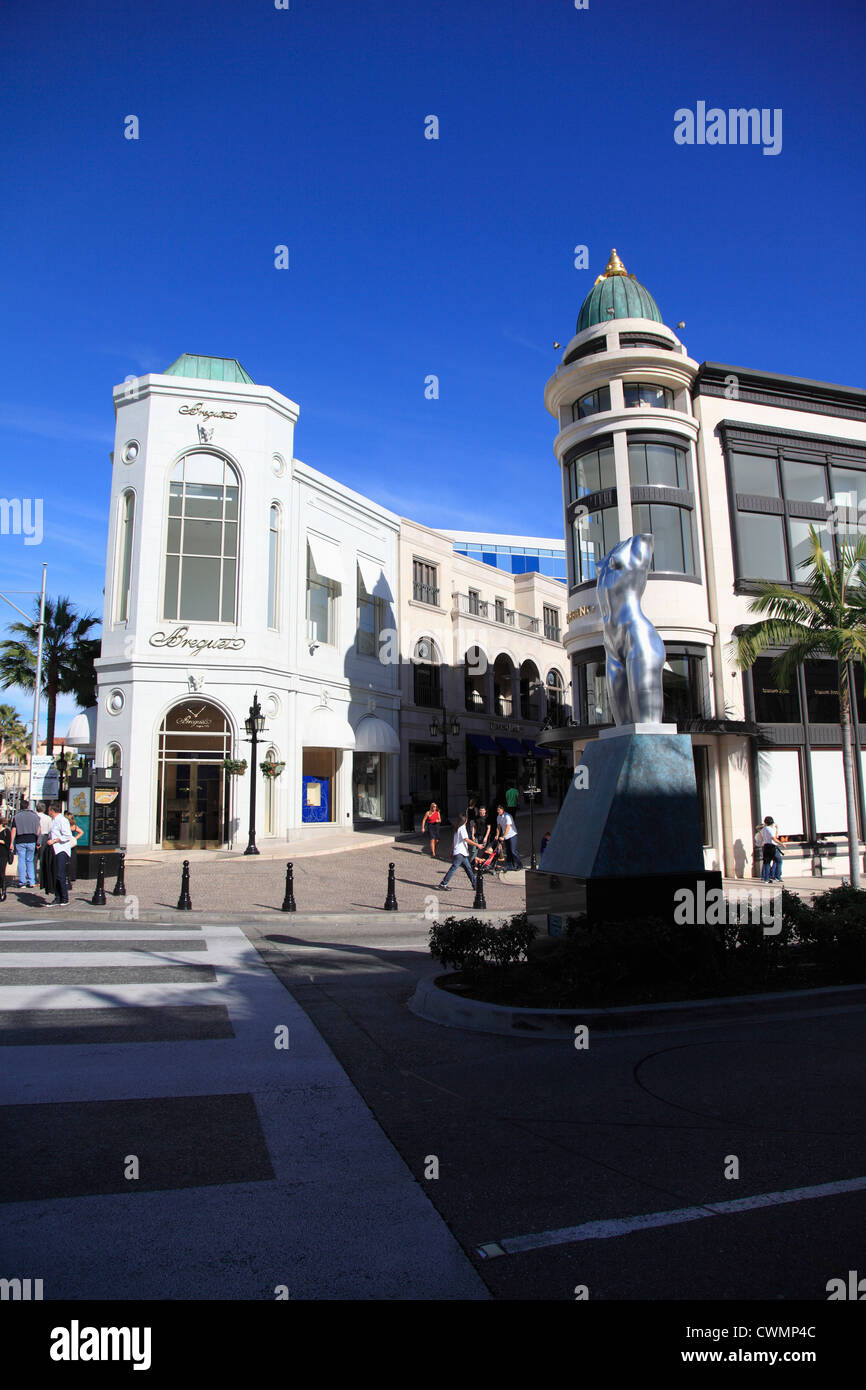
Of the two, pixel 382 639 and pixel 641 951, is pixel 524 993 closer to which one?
pixel 641 951

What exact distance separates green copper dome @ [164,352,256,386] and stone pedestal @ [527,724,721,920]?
2434 centimetres

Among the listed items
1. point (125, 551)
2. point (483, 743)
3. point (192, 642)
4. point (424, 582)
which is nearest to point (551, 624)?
point (483, 743)

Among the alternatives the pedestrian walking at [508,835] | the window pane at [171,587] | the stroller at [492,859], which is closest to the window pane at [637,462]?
the pedestrian walking at [508,835]

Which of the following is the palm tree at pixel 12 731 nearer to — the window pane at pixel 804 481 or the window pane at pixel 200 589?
the window pane at pixel 200 589

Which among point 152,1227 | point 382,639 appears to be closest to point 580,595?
point 382,639

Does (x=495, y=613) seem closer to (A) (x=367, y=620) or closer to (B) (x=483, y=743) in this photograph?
(B) (x=483, y=743)

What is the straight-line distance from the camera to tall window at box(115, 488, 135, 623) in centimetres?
2862

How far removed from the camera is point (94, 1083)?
5.79 metres

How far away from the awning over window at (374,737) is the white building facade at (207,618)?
1.67 meters

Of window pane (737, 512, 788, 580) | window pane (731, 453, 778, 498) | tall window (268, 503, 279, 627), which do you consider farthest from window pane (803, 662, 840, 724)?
tall window (268, 503, 279, 627)

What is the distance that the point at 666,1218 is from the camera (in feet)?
12.5

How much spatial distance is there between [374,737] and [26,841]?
17.4m

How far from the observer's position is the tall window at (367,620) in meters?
35.8

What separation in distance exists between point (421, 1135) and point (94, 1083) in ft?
7.90
